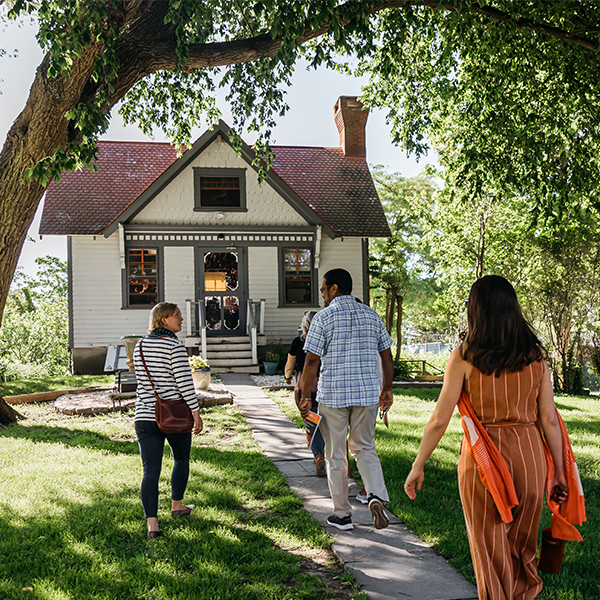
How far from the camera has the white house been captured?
1677 cm

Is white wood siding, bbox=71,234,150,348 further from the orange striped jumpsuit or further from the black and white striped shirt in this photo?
the orange striped jumpsuit

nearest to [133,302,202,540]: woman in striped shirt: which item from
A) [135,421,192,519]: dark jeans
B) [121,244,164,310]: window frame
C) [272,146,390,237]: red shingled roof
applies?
[135,421,192,519]: dark jeans

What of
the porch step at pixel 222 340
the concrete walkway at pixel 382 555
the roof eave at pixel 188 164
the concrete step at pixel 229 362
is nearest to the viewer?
the concrete walkway at pixel 382 555

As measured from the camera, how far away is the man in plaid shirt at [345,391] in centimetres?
438

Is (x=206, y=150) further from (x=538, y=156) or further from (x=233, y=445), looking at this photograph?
(x=233, y=445)

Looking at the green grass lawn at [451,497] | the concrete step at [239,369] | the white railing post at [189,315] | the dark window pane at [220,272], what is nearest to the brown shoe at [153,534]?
the green grass lawn at [451,497]

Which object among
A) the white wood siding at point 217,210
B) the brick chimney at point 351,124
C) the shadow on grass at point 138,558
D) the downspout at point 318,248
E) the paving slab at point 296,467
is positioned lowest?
the paving slab at point 296,467

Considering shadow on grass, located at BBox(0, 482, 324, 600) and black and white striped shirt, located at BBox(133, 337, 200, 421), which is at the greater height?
black and white striped shirt, located at BBox(133, 337, 200, 421)

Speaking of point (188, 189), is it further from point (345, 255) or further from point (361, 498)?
point (361, 498)

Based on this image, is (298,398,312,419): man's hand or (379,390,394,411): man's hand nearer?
(298,398,312,419): man's hand

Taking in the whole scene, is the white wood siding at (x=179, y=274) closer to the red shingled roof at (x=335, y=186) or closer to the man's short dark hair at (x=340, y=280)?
the red shingled roof at (x=335, y=186)

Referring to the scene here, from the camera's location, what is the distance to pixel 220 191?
17750 millimetres

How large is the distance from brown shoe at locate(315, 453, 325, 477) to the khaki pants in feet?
4.75

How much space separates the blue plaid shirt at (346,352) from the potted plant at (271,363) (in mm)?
11180
